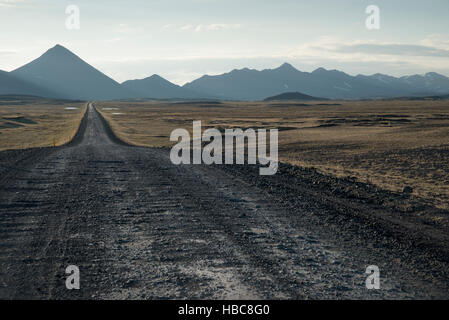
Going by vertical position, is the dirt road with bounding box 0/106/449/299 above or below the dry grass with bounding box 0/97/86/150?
below

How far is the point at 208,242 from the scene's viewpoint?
365 inches

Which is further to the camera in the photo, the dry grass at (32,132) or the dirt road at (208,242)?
the dry grass at (32,132)

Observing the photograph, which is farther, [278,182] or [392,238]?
[278,182]

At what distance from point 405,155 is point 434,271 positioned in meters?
20.7

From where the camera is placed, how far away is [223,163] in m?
22.1

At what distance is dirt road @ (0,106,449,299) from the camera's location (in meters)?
7.02

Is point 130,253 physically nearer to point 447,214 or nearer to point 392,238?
point 392,238

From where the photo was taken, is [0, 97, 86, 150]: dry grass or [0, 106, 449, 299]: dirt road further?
[0, 97, 86, 150]: dry grass

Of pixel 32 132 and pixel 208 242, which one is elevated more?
pixel 32 132

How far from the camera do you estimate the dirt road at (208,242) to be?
702 centimetres

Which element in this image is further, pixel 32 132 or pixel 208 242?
pixel 32 132

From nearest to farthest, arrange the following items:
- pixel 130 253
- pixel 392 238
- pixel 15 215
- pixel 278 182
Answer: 1. pixel 130 253
2. pixel 392 238
3. pixel 15 215
4. pixel 278 182

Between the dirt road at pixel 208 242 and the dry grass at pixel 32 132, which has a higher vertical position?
the dry grass at pixel 32 132
